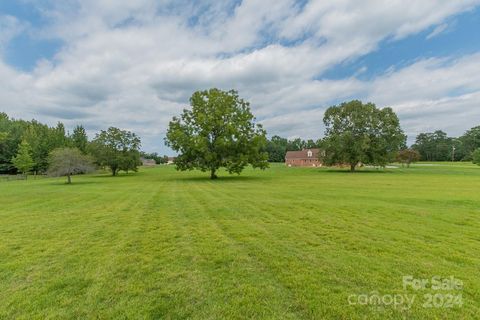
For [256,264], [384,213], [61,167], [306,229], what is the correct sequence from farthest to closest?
[61,167] < [384,213] < [306,229] < [256,264]

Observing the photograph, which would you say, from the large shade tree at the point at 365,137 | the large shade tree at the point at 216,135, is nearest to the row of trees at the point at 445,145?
the large shade tree at the point at 365,137

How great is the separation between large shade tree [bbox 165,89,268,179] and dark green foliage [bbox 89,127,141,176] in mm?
18679

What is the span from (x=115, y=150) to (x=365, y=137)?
41089 millimetres

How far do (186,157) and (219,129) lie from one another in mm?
4641

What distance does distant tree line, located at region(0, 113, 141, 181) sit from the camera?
90.9ft

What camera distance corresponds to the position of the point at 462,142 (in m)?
97.3

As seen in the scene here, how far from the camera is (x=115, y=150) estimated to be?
43844mm

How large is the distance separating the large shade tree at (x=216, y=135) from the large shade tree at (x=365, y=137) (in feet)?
65.7

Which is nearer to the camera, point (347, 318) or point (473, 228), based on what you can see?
point (347, 318)

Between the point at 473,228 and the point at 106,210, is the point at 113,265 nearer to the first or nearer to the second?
the point at 106,210

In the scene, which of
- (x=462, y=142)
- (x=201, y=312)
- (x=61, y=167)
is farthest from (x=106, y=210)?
(x=462, y=142)

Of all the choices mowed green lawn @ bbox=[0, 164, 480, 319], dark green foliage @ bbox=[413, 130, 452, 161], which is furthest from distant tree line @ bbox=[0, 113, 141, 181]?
dark green foliage @ bbox=[413, 130, 452, 161]

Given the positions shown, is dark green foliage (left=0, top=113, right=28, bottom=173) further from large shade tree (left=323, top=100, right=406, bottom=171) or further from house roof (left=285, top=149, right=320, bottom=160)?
house roof (left=285, top=149, right=320, bottom=160)

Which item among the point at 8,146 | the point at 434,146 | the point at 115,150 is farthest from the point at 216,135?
the point at 434,146
